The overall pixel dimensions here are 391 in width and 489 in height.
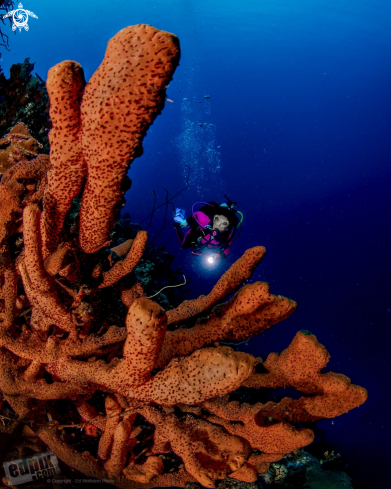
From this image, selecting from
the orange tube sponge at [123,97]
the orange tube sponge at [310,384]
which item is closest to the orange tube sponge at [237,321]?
the orange tube sponge at [310,384]

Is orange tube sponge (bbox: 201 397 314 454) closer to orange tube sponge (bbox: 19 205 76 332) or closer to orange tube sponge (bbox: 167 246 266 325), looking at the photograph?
orange tube sponge (bbox: 167 246 266 325)

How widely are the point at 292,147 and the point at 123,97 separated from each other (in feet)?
295

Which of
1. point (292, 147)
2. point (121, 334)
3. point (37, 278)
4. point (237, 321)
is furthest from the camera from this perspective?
point (292, 147)

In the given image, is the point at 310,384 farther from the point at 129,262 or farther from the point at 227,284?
the point at 129,262

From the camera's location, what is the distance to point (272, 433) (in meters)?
1.81

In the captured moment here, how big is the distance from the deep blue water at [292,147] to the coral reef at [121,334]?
18.0 m

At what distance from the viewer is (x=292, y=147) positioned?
82.1 m

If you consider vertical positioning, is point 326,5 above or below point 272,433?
above

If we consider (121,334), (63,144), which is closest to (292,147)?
(121,334)

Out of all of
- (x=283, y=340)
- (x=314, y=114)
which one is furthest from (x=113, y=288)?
(x=314, y=114)

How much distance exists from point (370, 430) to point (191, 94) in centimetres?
7850

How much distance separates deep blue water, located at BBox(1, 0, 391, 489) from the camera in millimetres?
26484

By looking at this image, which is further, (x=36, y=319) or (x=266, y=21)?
(x=266, y=21)

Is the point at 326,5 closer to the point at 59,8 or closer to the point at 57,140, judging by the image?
the point at 59,8
